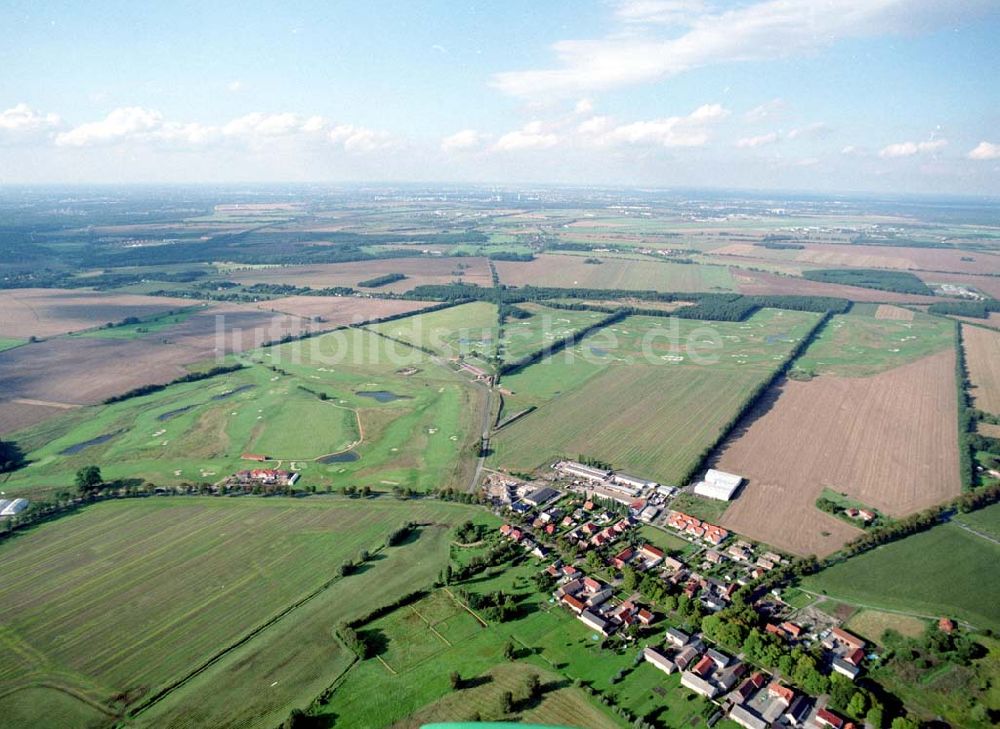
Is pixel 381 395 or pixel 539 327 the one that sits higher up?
pixel 539 327

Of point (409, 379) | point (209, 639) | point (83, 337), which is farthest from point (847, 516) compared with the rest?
point (83, 337)

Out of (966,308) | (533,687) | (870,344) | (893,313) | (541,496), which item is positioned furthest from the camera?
(893,313)

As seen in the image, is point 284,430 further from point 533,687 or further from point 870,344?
point 870,344

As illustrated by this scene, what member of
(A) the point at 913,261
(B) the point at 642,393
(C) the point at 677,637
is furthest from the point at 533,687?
(A) the point at 913,261

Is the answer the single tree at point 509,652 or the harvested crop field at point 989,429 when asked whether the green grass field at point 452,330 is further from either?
the harvested crop field at point 989,429

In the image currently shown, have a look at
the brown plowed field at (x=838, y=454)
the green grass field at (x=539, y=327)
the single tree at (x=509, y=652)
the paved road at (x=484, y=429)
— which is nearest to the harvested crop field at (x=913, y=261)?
the green grass field at (x=539, y=327)
